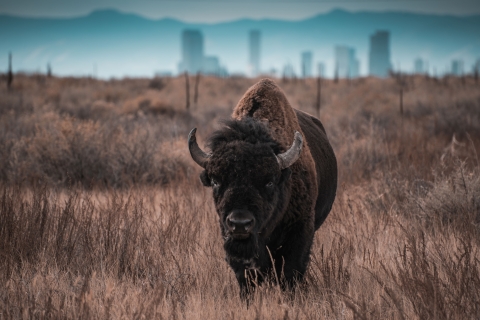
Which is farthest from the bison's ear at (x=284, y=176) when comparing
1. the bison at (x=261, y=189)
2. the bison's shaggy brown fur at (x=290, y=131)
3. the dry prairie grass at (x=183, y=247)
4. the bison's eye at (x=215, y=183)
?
the dry prairie grass at (x=183, y=247)

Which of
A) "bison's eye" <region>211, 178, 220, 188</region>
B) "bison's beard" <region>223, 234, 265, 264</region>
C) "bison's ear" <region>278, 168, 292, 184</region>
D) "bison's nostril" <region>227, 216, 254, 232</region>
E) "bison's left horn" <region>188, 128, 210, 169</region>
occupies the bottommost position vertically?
"bison's beard" <region>223, 234, 265, 264</region>

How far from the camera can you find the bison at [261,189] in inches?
154

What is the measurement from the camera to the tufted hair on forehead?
429 centimetres

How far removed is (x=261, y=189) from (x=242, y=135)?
57 cm

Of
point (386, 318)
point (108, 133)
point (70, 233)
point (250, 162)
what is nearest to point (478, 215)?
point (386, 318)

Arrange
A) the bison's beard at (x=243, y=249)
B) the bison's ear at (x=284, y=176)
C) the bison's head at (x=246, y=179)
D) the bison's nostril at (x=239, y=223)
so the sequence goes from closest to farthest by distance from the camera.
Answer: the bison's nostril at (x=239, y=223) < the bison's head at (x=246, y=179) < the bison's beard at (x=243, y=249) < the bison's ear at (x=284, y=176)

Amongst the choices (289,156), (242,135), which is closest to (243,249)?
(289,156)

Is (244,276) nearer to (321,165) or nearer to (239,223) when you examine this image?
(239,223)

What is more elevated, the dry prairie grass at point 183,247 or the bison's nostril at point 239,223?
the bison's nostril at point 239,223

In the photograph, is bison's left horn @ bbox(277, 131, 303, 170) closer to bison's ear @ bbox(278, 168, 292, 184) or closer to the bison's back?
bison's ear @ bbox(278, 168, 292, 184)

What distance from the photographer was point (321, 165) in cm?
568

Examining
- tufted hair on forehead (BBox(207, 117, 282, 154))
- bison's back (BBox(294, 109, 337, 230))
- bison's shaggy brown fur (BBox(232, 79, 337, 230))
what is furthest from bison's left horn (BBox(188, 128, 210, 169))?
bison's back (BBox(294, 109, 337, 230))

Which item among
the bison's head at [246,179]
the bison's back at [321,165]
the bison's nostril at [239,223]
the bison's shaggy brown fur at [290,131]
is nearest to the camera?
the bison's nostril at [239,223]

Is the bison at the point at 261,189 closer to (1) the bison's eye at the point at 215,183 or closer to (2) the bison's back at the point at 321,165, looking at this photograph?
(1) the bison's eye at the point at 215,183
